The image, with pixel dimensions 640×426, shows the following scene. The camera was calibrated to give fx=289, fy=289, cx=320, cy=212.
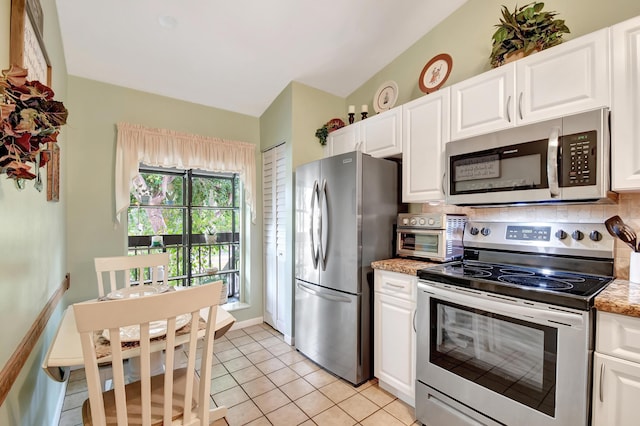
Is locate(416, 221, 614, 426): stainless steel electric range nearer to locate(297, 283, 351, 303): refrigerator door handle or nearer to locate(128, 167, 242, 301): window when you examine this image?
locate(297, 283, 351, 303): refrigerator door handle

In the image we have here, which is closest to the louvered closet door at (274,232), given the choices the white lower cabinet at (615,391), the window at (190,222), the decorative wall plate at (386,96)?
the window at (190,222)

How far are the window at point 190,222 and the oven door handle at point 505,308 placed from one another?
2546 millimetres

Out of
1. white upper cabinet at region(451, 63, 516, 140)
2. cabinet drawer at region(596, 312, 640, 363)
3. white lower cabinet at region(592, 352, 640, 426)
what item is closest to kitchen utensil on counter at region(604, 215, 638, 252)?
cabinet drawer at region(596, 312, 640, 363)

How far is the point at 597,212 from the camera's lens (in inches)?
66.6

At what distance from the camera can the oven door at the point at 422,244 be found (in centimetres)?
211

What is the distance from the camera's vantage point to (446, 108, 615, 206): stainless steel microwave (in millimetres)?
1445

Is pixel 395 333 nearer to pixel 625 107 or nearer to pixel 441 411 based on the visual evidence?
pixel 441 411

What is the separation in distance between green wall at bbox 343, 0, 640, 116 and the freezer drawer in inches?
76.3

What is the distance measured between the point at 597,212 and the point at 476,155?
74 centimetres

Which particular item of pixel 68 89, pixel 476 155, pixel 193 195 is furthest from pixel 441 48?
pixel 68 89

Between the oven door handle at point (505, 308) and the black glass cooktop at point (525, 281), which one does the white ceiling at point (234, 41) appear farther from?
the oven door handle at point (505, 308)

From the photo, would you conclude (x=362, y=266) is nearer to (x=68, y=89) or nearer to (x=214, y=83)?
(x=214, y=83)

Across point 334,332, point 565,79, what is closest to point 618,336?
point 565,79

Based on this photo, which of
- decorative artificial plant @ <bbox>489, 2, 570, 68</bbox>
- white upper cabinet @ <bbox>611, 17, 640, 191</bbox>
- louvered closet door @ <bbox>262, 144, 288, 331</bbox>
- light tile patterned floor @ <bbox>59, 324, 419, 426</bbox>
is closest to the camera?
white upper cabinet @ <bbox>611, 17, 640, 191</bbox>
